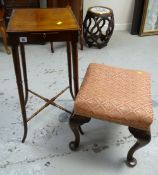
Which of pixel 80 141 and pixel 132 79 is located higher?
pixel 132 79

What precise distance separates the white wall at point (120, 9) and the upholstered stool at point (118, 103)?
5.82 ft

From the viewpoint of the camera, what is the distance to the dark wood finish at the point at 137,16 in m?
2.95

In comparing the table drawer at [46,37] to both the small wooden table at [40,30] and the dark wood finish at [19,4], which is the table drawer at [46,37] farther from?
the dark wood finish at [19,4]

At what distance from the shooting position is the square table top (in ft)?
3.87

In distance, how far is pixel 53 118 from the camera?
5.79 feet

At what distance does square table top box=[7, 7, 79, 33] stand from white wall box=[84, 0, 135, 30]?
163 centimetres

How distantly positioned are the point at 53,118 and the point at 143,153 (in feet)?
2.19

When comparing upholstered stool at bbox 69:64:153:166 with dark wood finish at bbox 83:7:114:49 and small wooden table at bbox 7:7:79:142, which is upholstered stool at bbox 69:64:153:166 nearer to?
small wooden table at bbox 7:7:79:142

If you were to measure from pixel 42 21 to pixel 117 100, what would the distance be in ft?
1.86

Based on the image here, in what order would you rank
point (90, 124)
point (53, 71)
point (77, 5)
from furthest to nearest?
1. point (77, 5)
2. point (53, 71)
3. point (90, 124)

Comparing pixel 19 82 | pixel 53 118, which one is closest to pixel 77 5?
pixel 53 118

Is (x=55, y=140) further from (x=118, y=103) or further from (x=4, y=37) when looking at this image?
(x=4, y=37)

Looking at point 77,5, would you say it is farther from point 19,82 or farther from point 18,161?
point 18,161

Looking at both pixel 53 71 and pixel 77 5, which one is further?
pixel 77 5
